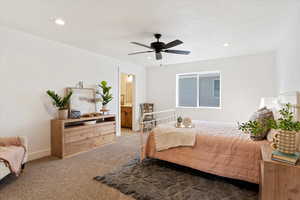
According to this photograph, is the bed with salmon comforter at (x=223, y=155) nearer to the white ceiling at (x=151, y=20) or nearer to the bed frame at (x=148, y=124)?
the bed frame at (x=148, y=124)

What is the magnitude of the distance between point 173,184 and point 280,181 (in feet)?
4.11

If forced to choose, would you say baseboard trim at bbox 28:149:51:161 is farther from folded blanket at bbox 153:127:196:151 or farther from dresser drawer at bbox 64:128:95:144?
folded blanket at bbox 153:127:196:151

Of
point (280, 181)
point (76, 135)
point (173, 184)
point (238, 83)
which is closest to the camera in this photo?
point (280, 181)

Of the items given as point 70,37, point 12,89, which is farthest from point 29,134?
point 70,37

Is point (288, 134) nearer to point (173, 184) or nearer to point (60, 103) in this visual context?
point (173, 184)

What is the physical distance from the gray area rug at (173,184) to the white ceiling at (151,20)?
2.42 meters

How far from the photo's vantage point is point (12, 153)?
2148 mm

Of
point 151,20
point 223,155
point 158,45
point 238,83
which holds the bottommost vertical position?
point 223,155

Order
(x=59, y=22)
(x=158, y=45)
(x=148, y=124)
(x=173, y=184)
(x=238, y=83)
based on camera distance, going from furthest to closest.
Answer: (x=148, y=124)
(x=238, y=83)
(x=158, y=45)
(x=59, y=22)
(x=173, y=184)

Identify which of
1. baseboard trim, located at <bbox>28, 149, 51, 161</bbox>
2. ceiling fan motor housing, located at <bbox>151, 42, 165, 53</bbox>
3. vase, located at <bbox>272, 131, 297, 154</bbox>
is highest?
ceiling fan motor housing, located at <bbox>151, 42, 165, 53</bbox>

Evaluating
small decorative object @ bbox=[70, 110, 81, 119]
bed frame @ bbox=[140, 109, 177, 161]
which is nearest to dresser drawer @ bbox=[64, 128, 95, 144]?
small decorative object @ bbox=[70, 110, 81, 119]

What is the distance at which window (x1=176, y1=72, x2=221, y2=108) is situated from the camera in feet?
16.4

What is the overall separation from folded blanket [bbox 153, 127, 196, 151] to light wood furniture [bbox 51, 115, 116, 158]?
1.70 meters

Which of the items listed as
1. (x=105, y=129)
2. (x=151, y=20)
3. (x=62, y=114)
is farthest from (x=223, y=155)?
(x=62, y=114)
